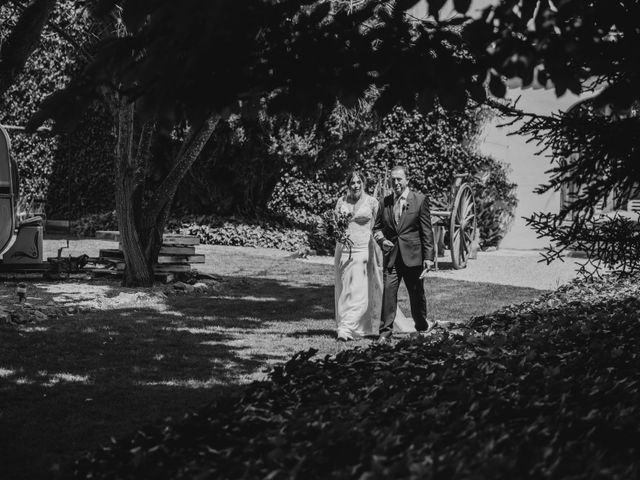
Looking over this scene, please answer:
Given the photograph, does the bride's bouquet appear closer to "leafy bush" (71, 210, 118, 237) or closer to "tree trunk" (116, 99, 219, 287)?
"tree trunk" (116, 99, 219, 287)

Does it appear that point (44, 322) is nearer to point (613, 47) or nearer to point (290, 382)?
point (290, 382)

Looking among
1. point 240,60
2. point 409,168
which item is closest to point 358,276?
point 240,60

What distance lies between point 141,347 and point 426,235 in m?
3.45

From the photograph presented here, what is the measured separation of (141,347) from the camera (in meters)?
8.51

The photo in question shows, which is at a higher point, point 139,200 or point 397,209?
point 139,200

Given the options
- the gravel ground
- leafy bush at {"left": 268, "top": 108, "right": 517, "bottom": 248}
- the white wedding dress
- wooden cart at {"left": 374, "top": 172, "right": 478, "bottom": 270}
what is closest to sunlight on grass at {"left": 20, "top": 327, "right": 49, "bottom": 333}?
the white wedding dress

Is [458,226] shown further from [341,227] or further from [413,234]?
[341,227]

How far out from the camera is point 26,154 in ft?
73.5

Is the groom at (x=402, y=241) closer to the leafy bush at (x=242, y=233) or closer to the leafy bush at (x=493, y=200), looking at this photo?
the leafy bush at (x=242, y=233)

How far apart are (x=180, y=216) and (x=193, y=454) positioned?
18.3m

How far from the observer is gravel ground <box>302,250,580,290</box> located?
15.6m

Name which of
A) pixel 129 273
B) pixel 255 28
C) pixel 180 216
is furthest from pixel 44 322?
pixel 180 216

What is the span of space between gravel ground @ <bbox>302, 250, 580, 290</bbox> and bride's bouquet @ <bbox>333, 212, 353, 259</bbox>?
19.8ft

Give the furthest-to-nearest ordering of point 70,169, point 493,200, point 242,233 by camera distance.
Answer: point 70,169
point 493,200
point 242,233
